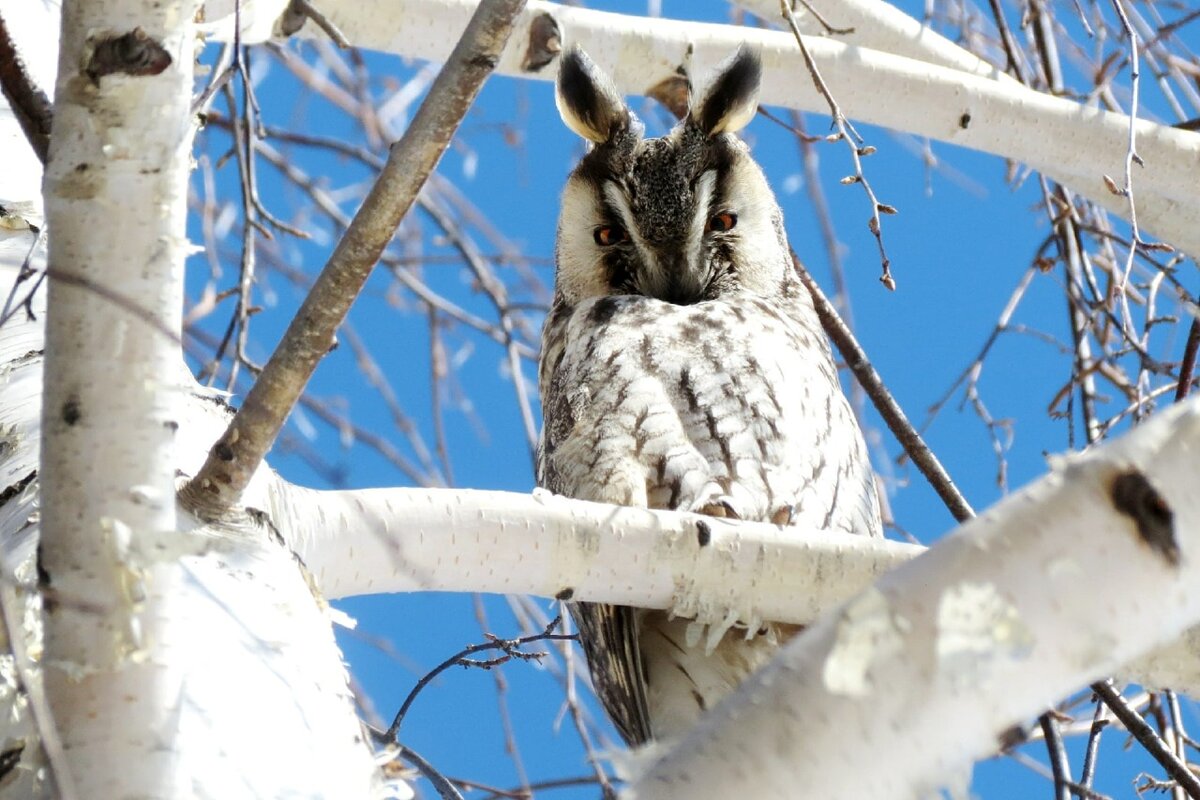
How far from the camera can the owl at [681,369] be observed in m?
1.78

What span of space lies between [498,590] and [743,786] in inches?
30.0

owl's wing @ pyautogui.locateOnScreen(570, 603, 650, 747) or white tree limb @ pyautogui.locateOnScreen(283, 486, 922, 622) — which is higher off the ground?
owl's wing @ pyautogui.locateOnScreen(570, 603, 650, 747)

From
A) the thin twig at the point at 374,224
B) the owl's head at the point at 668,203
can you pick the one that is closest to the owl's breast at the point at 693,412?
the owl's head at the point at 668,203

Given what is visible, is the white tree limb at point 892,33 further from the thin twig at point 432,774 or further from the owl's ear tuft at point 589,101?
the thin twig at point 432,774

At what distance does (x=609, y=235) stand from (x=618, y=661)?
0.86m

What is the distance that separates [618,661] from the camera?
1758mm

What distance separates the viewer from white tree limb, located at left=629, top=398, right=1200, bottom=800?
607 mm

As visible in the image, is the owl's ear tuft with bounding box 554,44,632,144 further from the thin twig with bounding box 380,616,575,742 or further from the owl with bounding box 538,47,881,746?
the thin twig with bounding box 380,616,575,742

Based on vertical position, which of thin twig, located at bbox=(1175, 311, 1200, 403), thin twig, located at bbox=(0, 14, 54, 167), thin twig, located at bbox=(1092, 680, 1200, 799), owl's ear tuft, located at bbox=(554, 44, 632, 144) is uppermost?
owl's ear tuft, located at bbox=(554, 44, 632, 144)

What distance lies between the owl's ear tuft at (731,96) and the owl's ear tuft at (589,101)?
0.14 meters

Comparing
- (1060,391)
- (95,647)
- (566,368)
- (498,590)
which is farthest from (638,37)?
(95,647)

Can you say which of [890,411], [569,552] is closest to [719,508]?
[890,411]

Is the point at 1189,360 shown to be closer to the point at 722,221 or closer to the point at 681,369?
the point at 681,369

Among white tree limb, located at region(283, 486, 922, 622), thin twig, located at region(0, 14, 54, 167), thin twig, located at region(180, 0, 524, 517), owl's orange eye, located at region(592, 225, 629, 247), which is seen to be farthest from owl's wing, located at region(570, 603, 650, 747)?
thin twig, located at region(0, 14, 54, 167)
